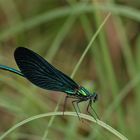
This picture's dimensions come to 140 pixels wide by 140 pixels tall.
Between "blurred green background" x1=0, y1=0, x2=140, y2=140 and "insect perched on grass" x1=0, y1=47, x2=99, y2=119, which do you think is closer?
"insect perched on grass" x1=0, y1=47, x2=99, y2=119

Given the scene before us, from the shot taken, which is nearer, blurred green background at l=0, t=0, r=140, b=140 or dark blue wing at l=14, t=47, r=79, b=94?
dark blue wing at l=14, t=47, r=79, b=94

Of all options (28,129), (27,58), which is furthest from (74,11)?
(27,58)

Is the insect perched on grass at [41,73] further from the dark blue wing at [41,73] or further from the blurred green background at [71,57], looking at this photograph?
the blurred green background at [71,57]

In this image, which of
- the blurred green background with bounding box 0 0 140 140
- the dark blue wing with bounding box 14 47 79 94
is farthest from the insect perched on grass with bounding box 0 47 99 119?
the blurred green background with bounding box 0 0 140 140

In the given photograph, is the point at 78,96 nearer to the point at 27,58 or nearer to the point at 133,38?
the point at 27,58

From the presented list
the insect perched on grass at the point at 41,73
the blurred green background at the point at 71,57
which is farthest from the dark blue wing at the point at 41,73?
the blurred green background at the point at 71,57

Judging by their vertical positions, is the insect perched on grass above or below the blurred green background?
below

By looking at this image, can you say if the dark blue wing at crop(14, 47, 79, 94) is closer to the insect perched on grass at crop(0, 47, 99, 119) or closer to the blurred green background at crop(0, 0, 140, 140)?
the insect perched on grass at crop(0, 47, 99, 119)
